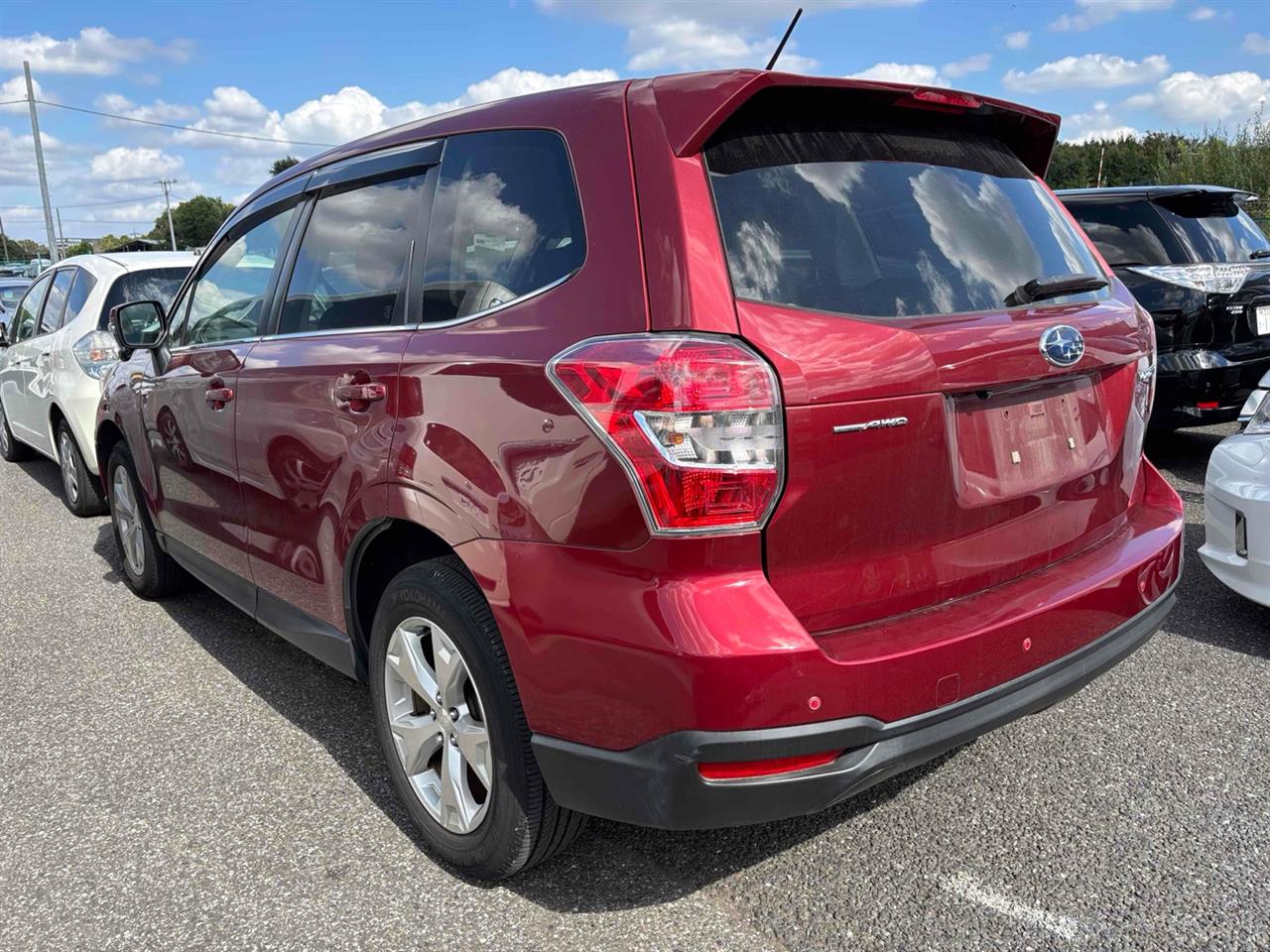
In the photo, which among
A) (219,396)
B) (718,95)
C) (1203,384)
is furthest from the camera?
(1203,384)

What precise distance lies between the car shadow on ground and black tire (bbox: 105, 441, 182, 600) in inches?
44.4

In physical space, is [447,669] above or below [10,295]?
below

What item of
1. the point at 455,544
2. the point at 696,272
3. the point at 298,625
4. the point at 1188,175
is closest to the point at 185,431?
the point at 298,625

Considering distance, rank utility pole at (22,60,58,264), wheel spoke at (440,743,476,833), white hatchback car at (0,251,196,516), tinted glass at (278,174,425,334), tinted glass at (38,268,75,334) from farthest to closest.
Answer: utility pole at (22,60,58,264), tinted glass at (38,268,75,334), white hatchback car at (0,251,196,516), tinted glass at (278,174,425,334), wheel spoke at (440,743,476,833)

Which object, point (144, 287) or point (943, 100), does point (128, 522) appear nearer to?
point (144, 287)

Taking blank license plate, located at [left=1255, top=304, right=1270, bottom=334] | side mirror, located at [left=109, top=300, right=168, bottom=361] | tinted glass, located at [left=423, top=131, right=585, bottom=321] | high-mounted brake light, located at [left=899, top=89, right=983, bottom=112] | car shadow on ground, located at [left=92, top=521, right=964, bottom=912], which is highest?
high-mounted brake light, located at [left=899, top=89, right=983, bottom=112]

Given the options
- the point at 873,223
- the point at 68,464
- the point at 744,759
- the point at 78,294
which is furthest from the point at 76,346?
the point at 744,759

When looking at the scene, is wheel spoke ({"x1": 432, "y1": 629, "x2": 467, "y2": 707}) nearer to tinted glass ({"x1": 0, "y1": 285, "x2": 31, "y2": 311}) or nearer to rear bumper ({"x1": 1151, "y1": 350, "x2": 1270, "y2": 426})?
rear bumper ({"x1": 1151, "y1": 350, "x2": 1270, "y2": 426})

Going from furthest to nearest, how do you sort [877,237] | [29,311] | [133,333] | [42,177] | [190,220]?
[190,220] → [42,177] → [29,311] → [133,333] → [877,237]

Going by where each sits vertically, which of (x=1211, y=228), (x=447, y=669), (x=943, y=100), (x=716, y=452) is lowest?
(x=447, y=669)

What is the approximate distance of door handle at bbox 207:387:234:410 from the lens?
11.3ft

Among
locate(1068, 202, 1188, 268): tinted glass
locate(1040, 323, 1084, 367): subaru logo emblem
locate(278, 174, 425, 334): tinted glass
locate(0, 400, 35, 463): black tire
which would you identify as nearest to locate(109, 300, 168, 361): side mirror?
locate(278, 174, 425, 334): tinted glass

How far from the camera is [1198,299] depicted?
617 cm

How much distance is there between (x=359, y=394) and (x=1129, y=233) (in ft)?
18.4
